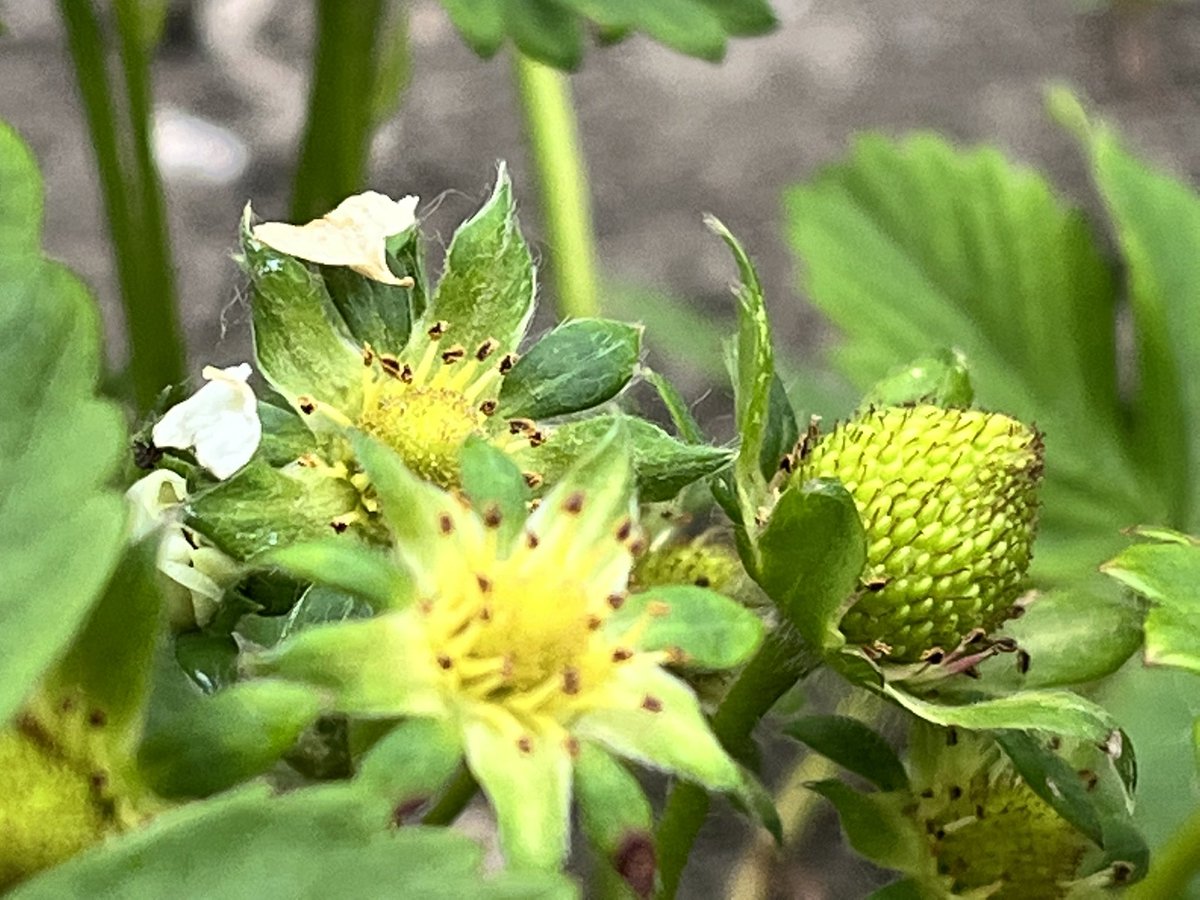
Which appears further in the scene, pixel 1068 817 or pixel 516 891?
pixel 1068 817

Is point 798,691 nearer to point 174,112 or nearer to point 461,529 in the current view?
point 461,529

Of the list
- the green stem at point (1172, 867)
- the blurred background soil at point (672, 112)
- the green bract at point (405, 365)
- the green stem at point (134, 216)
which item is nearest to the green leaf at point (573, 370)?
the green bract at point (405, 365)

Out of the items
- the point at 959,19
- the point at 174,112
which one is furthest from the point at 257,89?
the point at 959,19

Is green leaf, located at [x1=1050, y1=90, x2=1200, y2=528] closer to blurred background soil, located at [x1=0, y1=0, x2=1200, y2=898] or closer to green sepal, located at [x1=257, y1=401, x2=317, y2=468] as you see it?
blurred background soil, located at [x1=0, y1=0, x2=1200, y2=898]

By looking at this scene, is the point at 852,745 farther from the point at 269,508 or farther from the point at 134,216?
the point at 134,216

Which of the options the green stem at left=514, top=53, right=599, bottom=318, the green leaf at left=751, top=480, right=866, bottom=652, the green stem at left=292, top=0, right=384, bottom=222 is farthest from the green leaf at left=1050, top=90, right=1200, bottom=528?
the green leaf at left=751, top=480, right=866, bottom=652
